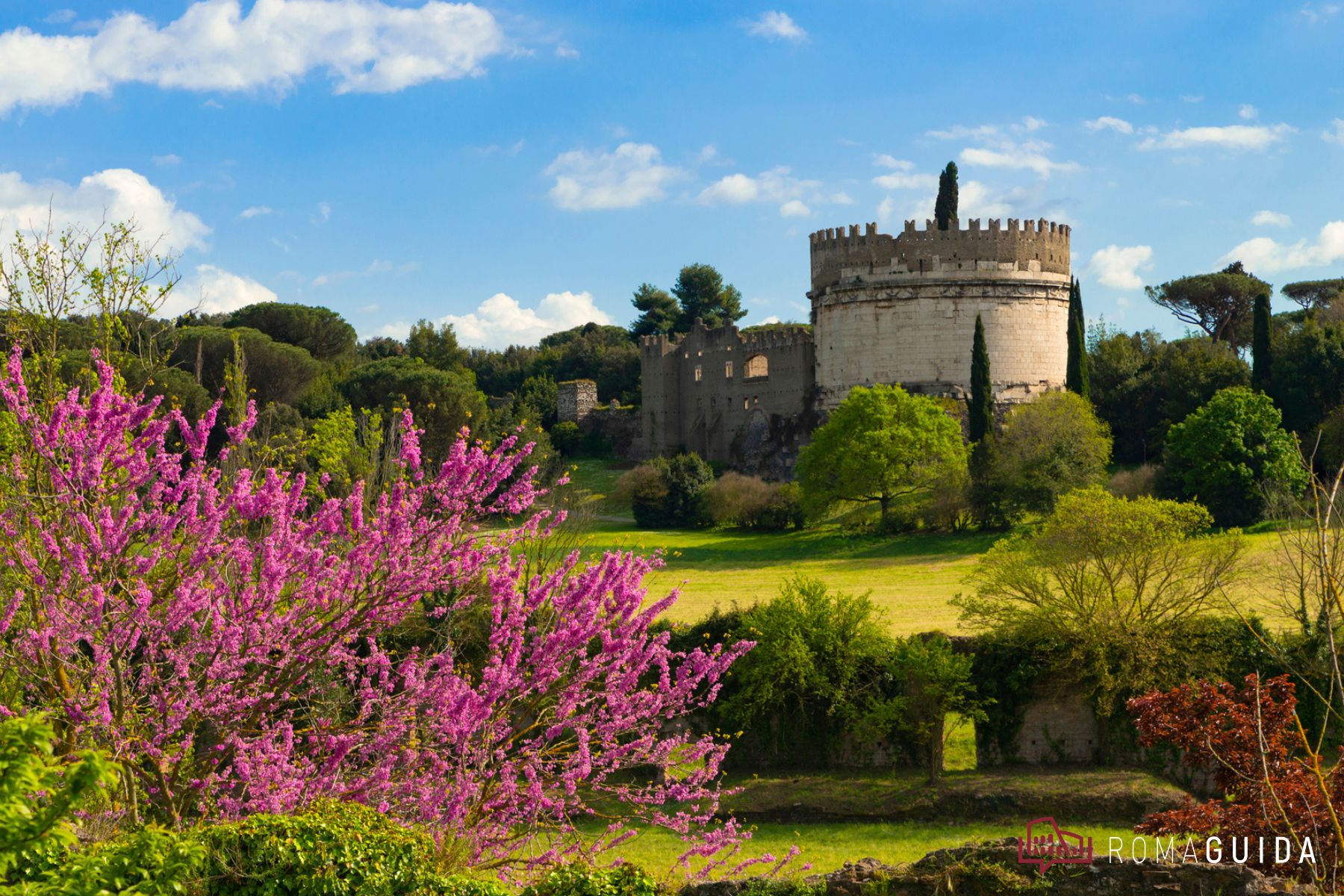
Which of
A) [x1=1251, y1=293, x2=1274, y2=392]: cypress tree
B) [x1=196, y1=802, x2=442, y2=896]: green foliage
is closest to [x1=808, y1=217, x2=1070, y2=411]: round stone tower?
[x1=1251, y1=293, x2=1274, y2=392]: cypress tree

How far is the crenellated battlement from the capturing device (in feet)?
147

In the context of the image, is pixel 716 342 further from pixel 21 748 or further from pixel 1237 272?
pixel 21 748

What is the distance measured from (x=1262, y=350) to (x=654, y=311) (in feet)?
121

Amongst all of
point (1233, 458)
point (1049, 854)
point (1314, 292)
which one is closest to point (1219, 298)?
point (1314, 292)

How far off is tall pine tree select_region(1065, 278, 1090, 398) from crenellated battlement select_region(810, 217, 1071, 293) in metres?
1.75

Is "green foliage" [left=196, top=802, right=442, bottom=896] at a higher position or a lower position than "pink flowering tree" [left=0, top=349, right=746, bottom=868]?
lower

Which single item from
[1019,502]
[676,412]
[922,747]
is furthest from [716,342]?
[922,747]

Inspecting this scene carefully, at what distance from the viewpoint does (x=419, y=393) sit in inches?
1876

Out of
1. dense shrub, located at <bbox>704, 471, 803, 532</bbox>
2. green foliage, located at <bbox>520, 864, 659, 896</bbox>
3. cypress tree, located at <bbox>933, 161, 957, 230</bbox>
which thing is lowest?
green foliage, located at <bbox>520, 864, 659, 896</bbox>

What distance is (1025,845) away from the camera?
8.69 meters

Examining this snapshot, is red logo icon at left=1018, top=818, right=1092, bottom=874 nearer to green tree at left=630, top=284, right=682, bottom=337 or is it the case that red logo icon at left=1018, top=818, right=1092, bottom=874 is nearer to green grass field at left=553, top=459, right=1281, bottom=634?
green grass field at left=553, top=459, right=1281, bottom=634

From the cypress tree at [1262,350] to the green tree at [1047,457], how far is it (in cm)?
513

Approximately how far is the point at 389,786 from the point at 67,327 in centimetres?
670

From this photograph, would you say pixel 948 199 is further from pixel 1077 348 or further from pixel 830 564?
pixel 830 564
